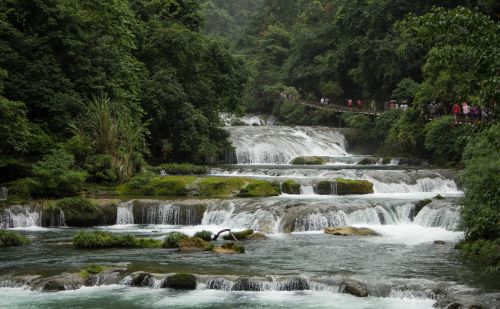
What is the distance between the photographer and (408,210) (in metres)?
20.9

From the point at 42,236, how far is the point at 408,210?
11.7 m

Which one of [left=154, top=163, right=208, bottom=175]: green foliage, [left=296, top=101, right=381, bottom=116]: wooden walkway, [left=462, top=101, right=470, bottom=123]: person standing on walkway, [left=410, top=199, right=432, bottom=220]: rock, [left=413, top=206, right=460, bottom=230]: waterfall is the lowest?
[left=413, top=206, right=460, bottom=230]: waterfall

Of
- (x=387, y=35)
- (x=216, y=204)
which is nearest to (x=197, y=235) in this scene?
(x=216, y=204)

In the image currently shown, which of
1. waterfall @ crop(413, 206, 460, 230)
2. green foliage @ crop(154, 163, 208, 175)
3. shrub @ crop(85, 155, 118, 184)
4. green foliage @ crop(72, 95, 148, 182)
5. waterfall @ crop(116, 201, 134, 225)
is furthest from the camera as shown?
green foliage @ crop(154, 163, 208, 175)

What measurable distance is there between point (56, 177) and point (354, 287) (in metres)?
13.5

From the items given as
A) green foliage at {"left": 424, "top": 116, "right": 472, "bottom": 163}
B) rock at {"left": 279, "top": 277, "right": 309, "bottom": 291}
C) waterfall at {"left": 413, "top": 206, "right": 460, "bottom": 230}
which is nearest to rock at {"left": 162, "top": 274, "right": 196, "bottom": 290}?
rock at {"left": 279, "top": 277, "right": 309, "bottom": 291}

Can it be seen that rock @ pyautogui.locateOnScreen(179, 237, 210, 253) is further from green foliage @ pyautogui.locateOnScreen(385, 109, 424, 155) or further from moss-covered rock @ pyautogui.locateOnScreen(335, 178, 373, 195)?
green foliage @ pyautogui.locateOnScreen(385, 109, 424, 155)

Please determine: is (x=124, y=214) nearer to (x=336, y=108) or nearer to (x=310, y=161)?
(x=310, y=161)

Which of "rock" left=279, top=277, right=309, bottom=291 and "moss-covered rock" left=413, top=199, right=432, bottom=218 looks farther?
"moss-covered rock" left=413, top=199, right=432, bottom=218

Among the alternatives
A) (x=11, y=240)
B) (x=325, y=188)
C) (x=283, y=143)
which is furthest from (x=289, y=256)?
(x=283, y=143)

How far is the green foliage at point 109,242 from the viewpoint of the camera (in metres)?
17.0

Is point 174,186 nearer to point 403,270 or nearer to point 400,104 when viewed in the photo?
point 403,270

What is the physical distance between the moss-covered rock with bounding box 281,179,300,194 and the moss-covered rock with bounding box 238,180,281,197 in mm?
288

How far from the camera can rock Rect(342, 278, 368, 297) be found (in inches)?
483
